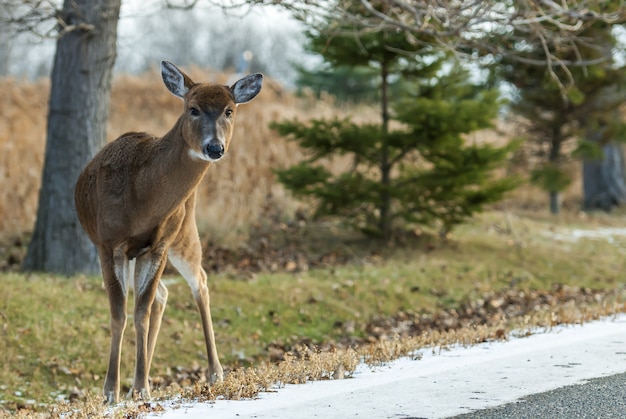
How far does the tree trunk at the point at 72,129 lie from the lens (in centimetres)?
A: 1131

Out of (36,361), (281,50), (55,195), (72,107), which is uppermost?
(281,50)

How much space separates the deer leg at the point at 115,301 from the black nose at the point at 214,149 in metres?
1.14

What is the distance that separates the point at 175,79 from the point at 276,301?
201 inches

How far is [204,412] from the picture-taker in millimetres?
6016

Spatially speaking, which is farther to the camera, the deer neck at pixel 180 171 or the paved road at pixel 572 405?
the deer neck at pixel 180 171

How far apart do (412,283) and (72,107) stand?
206 inches

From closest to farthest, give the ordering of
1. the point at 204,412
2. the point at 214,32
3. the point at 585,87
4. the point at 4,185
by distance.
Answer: the point at 204,412 < the point at 4,185 < the point at 585,87 < the point at 214,32

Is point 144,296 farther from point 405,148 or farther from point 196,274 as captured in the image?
point 405,148

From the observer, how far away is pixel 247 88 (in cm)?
705

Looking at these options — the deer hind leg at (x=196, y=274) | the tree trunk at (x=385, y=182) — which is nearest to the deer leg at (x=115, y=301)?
the deer hind leg at (x=196, y=274)

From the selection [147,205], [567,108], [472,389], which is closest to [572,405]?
[472,389]

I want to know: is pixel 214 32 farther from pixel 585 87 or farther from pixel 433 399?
pixel 433 399

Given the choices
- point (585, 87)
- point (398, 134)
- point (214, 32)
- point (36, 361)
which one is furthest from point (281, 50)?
point (36, 361)

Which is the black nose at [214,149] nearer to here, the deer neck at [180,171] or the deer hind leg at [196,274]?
the deer neck at [180,171]
